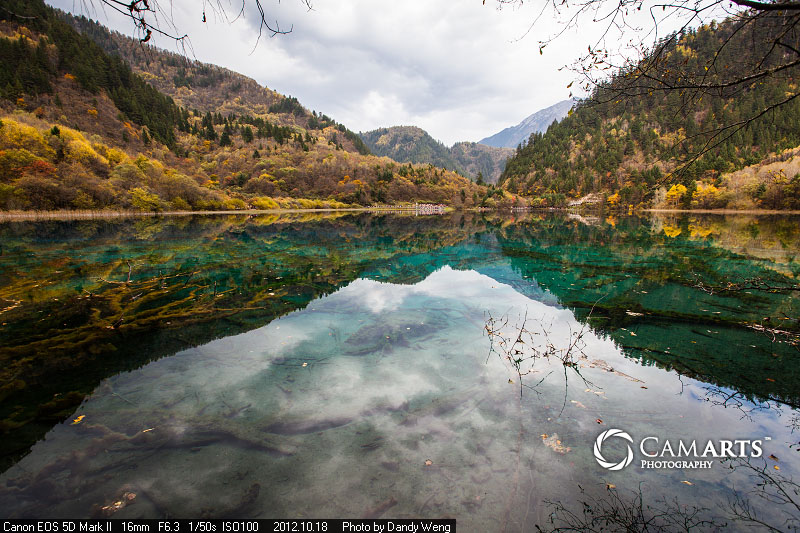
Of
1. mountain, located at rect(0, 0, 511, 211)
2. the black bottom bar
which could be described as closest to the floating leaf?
the black bottom bar

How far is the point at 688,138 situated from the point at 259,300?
9.81m

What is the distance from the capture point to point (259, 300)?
977 centimetres

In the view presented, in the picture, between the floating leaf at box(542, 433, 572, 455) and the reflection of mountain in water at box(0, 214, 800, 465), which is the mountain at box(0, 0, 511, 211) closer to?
the reflection of mountain in water at box(0, 214, 800, 465)

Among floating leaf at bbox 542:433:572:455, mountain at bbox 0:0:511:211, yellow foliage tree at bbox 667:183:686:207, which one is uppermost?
mountain at bbox 0:0:511:211

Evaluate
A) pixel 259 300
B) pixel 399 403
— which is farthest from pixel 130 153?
pixel 399 403

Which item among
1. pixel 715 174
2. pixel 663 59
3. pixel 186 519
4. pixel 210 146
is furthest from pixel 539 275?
pixel 210 146

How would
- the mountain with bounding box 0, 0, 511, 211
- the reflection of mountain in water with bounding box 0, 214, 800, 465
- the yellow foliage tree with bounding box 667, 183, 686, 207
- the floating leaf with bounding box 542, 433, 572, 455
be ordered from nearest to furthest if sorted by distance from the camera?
the floating leaf with bounding box 542, 433, 572, 455 < the reflection of mountain in water with bounding box 0, 214, 800, 465 < the mountain with bounding box 0, 0, 511, 211 < the yellow foliage tree with bounding box 667, 183, 686, 207

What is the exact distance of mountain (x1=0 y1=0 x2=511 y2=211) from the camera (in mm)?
38844

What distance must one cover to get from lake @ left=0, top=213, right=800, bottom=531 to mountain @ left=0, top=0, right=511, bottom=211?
444cm

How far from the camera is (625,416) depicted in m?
4.67

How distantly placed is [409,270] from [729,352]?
32.8 feet

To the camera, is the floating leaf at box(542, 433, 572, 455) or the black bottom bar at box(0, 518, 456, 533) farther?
the floating leaf at box(542, 433, 572, 455)

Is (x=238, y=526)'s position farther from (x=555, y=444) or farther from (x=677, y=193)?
(x=677, y=193)

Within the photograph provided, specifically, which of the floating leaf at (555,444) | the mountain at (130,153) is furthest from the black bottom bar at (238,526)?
the mountain at (130,153)
